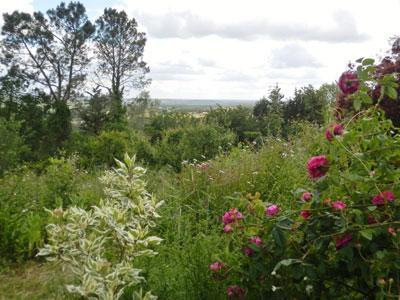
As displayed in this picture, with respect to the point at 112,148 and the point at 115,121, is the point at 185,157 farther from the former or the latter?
the point at 115,121

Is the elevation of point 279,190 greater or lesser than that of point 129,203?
lesser

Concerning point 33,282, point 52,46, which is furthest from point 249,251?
point 52,46

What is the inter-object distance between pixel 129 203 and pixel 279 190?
8.10ft

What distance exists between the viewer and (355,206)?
1.69m

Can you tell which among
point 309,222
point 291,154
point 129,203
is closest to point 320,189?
point 309,222

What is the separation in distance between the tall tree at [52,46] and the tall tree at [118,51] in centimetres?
96

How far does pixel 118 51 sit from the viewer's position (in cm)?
2845

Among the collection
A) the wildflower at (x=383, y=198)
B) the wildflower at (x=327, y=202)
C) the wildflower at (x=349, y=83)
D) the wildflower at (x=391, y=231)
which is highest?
the wildflower at (x=349, y=83)

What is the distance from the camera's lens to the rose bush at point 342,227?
5.50 feet

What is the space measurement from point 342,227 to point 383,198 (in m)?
0.20

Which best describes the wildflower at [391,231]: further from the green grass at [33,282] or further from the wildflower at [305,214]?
the green grass at [33,282]

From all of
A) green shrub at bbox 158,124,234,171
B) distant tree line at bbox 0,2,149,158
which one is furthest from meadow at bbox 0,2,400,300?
distant tree line at bbox 0,2,149,158

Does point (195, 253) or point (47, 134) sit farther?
point (47, 134)

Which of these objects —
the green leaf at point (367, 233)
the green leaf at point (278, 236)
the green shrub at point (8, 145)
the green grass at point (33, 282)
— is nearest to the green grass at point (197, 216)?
the green grass at point (33, 282)
